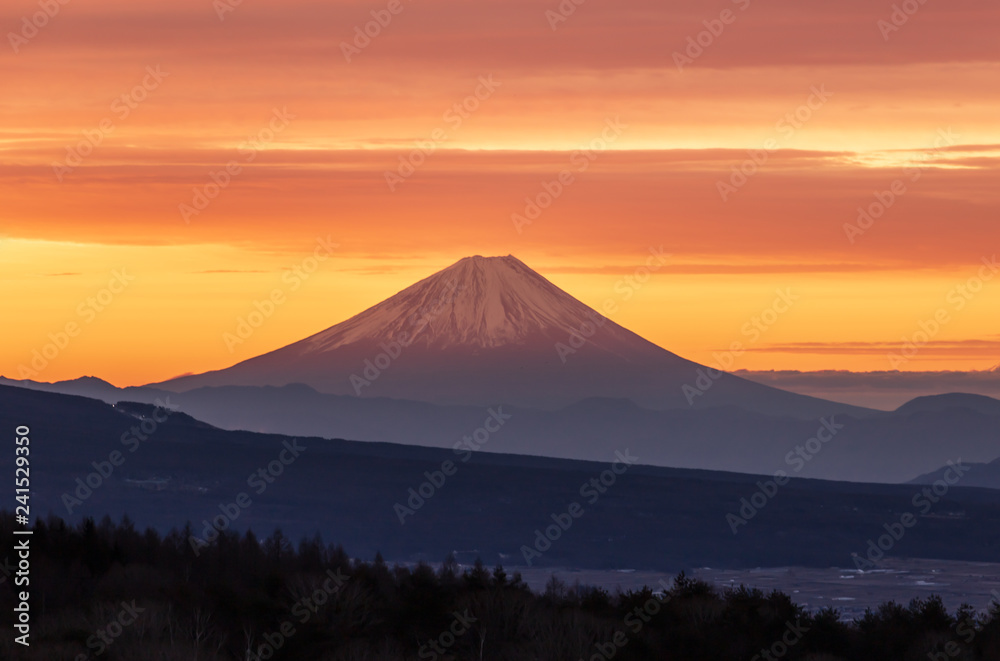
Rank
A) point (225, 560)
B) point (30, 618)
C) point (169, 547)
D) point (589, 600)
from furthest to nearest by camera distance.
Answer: point (169, 547), point (225, 560), point (589, 600), point (30, 618)

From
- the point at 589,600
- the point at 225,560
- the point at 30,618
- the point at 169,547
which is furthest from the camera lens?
the point at 169,547

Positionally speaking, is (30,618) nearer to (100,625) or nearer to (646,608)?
(100,625)

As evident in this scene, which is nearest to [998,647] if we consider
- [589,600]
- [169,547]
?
[589,600]

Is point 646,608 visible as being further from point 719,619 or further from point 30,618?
point 30,618

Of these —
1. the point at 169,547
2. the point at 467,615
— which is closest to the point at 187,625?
the point at 467,615

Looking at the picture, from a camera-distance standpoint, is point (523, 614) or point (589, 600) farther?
point (589, 600)

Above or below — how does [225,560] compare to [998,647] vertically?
above
